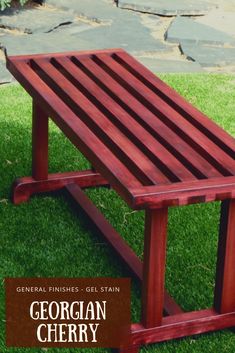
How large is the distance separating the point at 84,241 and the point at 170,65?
275cm

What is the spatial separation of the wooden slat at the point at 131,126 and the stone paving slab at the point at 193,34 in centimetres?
298

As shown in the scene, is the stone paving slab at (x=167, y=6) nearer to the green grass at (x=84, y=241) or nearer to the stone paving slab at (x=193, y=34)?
the stone paving slab at (x=193, y=34)

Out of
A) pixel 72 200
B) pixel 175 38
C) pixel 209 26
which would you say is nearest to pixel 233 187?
pixel 72 200

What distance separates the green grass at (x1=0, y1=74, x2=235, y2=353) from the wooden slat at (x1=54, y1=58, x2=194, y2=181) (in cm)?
68

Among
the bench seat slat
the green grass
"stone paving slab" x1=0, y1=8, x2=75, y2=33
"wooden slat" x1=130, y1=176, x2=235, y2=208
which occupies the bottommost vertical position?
the green grass

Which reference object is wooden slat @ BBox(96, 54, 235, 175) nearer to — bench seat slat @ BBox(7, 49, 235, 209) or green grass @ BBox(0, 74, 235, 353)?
bench seat slat @ BBox(7, 49, 235, 209)

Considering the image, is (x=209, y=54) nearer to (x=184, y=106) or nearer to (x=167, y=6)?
(x=167, y=6)

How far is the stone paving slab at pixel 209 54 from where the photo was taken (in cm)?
673

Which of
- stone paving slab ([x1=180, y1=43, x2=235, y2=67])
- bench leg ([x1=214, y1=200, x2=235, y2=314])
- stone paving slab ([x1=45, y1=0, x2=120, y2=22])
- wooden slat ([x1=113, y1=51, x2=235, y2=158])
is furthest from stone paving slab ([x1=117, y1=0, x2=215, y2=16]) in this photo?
bench leg ([x1=214, y1=200, x2=235, y2=314])

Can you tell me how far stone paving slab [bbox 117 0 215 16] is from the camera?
7777 mm

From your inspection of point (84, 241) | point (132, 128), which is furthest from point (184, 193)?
point (84, 241)

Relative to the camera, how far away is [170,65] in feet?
21.6

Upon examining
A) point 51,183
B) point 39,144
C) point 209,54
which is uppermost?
point 39,144

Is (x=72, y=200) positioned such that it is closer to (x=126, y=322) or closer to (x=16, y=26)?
(x=126, y=322)
